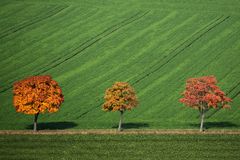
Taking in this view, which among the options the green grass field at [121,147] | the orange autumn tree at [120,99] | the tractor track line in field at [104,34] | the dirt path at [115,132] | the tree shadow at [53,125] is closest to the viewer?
the green grass field at [121,147]

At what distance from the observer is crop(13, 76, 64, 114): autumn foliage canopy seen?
79750 mm

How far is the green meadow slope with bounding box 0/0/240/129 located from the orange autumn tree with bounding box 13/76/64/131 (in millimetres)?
4578

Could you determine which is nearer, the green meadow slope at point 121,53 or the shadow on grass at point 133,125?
the shadow on grass at point 133,125

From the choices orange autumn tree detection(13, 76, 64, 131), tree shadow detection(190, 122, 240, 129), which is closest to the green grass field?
A: orange autumn tree detection(13, 76, 64, 131)

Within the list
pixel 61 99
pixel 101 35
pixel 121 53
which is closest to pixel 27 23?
pixel 101 35

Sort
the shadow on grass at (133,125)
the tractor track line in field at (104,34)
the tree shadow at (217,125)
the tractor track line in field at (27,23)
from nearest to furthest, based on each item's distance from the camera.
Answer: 1. the shadow on grass at (133,125)
2. the tree shadow at (217,125)
3. the tractor track line in field at (104,34)
4. the tractor track line in field at (27,23)

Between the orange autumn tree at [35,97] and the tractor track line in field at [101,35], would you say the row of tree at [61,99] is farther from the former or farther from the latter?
the tractor track line in field at [101,35]

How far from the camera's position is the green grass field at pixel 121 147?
65.7 metres

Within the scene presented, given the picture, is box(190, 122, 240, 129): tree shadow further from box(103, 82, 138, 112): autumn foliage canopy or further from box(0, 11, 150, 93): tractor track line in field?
box(0, 11, 150, 93): tractor track line in field

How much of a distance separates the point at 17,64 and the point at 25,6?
97.0 ft

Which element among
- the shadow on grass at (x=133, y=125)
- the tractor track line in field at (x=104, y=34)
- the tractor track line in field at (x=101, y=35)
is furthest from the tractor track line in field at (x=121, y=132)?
the tractor track line in field at (x=101, y=35)

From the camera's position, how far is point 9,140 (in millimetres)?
73000

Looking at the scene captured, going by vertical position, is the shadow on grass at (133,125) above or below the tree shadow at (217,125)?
below

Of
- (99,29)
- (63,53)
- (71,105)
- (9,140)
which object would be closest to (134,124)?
(71,105)
